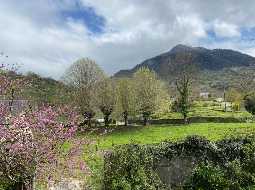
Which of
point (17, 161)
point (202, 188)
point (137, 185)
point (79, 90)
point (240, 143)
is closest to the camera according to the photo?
point (17, 161)

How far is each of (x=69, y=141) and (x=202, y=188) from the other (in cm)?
662

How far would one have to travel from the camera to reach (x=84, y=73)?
71.1 meters

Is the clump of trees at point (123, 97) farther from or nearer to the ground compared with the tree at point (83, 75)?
nearer to the ground

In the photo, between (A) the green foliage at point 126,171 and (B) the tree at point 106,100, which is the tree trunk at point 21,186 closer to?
(A) the green foliage at point 126,171

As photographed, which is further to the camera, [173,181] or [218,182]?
[173,181]

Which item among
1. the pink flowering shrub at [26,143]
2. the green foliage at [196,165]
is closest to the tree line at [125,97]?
the green foliage at [196,165]

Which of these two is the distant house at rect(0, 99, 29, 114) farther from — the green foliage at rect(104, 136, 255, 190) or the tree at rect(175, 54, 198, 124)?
the tree at rect(175, 54, 198, 124)

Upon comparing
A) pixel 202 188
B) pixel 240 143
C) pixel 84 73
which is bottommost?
pixel 202 188

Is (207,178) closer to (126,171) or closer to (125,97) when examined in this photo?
(126,171)

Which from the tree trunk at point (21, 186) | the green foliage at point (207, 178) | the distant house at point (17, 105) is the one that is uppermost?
the distant house at point (17, 105)

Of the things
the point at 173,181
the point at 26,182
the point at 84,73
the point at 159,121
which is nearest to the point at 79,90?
the point at 84,73

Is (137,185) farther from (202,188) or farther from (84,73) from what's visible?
(84,73)

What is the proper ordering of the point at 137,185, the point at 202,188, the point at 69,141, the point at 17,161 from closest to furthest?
the point at 17,161, the point at 69,141, the point at 137,185, the point at 202,188

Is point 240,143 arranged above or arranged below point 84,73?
below
